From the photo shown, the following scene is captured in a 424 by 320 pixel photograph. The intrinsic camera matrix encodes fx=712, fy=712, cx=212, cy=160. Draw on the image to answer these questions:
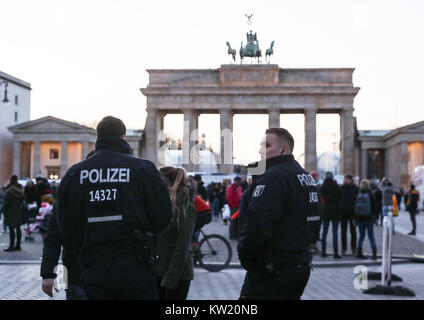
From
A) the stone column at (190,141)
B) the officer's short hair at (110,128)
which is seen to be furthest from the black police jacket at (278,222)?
the stone column at (190,141)

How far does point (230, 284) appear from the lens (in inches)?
448

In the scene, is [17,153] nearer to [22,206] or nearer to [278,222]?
[22,206]

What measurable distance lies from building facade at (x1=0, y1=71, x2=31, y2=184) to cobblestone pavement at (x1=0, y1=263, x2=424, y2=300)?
6563 centimetres

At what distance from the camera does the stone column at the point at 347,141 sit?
68000 millimetres

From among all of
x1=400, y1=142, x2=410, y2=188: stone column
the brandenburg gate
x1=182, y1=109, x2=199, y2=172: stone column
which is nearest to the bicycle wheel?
x1=182, y1=109, x2=199, y2=172: stone column

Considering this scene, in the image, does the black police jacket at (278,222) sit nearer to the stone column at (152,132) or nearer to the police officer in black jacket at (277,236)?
the police officer in black jacket at (277,236)

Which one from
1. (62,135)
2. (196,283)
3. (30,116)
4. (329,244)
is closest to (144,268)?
(196,283)

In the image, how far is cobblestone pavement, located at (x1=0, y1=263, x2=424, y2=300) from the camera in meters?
9.98

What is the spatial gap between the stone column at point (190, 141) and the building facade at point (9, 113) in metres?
21.0

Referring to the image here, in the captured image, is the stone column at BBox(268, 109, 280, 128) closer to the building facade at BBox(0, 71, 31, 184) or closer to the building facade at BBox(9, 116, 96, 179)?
the building facade at BBox(9, 116, 96, 179)
